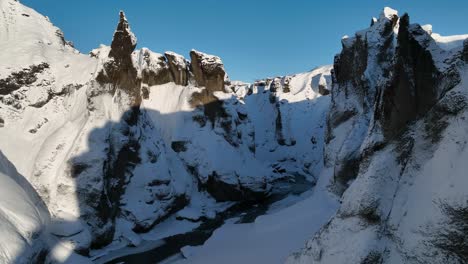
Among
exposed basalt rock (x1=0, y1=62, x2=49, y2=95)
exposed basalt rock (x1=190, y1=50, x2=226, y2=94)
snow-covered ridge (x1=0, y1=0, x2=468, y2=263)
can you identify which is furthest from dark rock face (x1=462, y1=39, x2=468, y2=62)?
exposed basalt rock (x1=190, y1=50, x2=226, y2=94)

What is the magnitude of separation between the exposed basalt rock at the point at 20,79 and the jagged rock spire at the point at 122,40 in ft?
23.3

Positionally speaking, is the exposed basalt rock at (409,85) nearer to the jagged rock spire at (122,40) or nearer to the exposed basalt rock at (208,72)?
the jagged rock spire at (122,40)

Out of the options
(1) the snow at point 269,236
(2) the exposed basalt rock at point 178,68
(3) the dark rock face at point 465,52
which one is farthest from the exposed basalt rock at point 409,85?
(2) the exposed basalt rock at point 178,68

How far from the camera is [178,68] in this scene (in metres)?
57.6

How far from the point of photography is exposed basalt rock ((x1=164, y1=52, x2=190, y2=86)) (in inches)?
2259

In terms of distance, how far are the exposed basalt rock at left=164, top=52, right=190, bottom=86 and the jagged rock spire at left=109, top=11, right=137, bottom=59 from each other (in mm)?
16339

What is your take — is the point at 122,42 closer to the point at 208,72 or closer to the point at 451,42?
the point at 208,72

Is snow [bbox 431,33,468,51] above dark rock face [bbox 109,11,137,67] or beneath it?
beneath

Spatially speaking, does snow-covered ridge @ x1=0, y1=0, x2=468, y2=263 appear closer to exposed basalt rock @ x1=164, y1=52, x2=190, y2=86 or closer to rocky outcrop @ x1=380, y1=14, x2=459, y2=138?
rocky outcrop @ x1=380, y1=14, x2=459, y2=138

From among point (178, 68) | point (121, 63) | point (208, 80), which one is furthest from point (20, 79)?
point (208, 80)

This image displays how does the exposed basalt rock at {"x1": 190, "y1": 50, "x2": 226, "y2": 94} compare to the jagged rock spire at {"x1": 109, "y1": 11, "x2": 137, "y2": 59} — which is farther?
the exposed basalt rock at {"x1": 190, "y1": 50, "x2": 226, "y2": 94}

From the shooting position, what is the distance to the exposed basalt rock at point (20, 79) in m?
38.3

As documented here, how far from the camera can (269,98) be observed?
94.6 m

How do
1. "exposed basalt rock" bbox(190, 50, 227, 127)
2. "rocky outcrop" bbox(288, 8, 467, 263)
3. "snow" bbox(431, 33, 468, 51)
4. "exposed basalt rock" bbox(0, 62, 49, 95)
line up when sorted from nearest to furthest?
"rocky outcrop" bbox(288, 8, 467, 263), "snow" bbox(431, 33, 468, 51), "exposed basalt rock" bbox(0, 62, 49, 95), "exposed basalt rock" bbox(190, 50, 227, 127)
